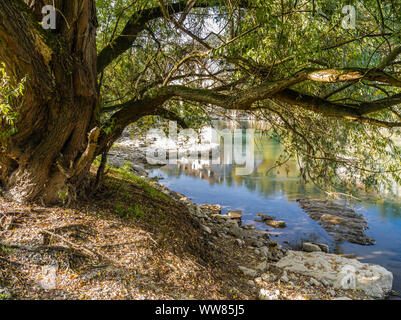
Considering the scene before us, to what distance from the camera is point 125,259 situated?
362 centimetres

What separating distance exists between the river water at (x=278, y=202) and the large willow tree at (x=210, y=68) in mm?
1622

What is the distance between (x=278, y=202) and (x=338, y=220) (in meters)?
2.48

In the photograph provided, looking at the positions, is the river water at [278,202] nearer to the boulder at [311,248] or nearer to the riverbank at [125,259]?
the boulder at [311,248]

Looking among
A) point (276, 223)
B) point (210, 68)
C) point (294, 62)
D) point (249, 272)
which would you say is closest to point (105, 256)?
point (249, 272)

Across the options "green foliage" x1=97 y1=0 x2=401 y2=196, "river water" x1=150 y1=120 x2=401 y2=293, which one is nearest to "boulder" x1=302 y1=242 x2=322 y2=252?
"river water" x1=150 y1=120 x2=401 y2=293

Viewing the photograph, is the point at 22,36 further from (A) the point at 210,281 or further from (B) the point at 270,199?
(B) the point at 270,199

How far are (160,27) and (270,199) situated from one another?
8.69 meters

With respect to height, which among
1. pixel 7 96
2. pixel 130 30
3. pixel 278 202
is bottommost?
pixel 278 202

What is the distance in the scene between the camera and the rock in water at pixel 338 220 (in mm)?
9014

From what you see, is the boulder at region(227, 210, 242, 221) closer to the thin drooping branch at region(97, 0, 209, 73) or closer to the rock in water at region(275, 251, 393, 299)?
the rock in water at region(275, 251, 393, 299)

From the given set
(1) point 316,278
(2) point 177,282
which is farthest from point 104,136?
(1) point 316,278

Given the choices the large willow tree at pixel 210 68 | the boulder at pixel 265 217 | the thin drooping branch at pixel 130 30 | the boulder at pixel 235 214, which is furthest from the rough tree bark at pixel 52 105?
the boulder at pixel 265 217

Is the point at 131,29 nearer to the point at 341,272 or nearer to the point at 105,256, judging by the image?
the point at 105,256

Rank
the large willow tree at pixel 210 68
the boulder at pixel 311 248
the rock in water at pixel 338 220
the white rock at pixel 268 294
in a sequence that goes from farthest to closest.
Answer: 1. the rock in water at pixel 338 220
2. the boulder at pixel 311 248
3. the white rock at pixel 268 294
4. the large willow tree at pixel 210 68
